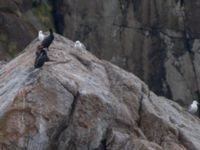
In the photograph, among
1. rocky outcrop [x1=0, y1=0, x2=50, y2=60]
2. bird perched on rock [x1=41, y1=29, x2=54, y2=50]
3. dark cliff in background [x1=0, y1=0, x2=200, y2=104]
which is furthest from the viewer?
dark cliff in background [x1=0, y1=0, x2=200, y2=104]

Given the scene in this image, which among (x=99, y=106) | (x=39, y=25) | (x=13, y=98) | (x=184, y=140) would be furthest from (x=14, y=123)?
(x=39, y=25)

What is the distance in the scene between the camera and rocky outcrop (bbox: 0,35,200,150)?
113 feet

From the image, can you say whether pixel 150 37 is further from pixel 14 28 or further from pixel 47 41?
pixel 47 41

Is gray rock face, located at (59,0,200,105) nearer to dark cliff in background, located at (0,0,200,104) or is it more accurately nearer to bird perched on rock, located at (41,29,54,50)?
dark cliff in background, located at (0,0,200,104)

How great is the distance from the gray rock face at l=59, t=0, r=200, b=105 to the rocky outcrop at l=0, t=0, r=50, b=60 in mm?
3219

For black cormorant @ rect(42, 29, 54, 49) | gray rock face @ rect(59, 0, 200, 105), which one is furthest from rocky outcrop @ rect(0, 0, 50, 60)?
black cormorant @ rect(42, 29, 54, 49)

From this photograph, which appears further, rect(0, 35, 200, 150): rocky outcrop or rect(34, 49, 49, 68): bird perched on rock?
rect(34, 49, 49, 68): bird perched on rock

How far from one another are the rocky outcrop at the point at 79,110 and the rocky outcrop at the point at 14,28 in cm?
1974

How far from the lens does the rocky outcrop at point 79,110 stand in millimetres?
34500

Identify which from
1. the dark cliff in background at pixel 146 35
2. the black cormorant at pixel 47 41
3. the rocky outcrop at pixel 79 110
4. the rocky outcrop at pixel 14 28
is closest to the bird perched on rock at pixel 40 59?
the rocky outcrop at pixel 79 110

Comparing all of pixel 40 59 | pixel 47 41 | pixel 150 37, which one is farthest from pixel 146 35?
pixel 40 59

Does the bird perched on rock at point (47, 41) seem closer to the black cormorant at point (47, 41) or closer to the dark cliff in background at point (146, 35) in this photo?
the black cormorant at point (47, 41)

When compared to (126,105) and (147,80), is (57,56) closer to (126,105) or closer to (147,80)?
(126,105)

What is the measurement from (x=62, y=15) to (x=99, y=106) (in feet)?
90.8
